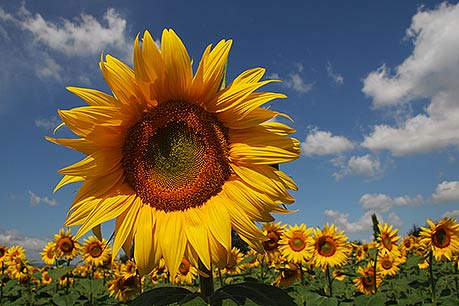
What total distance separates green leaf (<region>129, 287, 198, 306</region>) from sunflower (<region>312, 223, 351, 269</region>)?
5470 mm

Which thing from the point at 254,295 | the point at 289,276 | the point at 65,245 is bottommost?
the point at 254,295

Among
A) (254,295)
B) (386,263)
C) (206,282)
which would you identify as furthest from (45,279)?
(254,295)

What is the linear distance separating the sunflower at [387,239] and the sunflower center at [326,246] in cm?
185

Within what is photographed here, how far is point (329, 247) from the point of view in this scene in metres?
7.50

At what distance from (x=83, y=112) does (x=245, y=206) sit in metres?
1.00

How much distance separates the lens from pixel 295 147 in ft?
8.18

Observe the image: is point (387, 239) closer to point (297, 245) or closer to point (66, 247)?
point (297, 245)

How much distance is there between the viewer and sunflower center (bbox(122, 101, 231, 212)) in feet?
8.52

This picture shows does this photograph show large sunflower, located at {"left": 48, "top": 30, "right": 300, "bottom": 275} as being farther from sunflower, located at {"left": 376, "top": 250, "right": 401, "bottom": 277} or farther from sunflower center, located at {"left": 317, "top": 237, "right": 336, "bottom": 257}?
sunflower, located at {"left": 376, "top": 250, "right": 401, "bottom": 277}

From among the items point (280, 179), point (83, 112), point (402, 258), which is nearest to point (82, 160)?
point (83, 112)

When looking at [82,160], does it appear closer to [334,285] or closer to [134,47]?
[134,47]

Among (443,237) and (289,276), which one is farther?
(443,237)

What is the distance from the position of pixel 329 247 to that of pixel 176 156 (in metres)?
5.44

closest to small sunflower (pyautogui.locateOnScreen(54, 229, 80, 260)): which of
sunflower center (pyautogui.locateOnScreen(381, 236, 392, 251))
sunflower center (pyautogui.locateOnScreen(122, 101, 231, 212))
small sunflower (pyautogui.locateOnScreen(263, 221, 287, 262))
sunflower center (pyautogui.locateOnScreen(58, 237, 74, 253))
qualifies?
sunflower center (pyautogui.locateOnScreen(58, 237, 74, 253))
